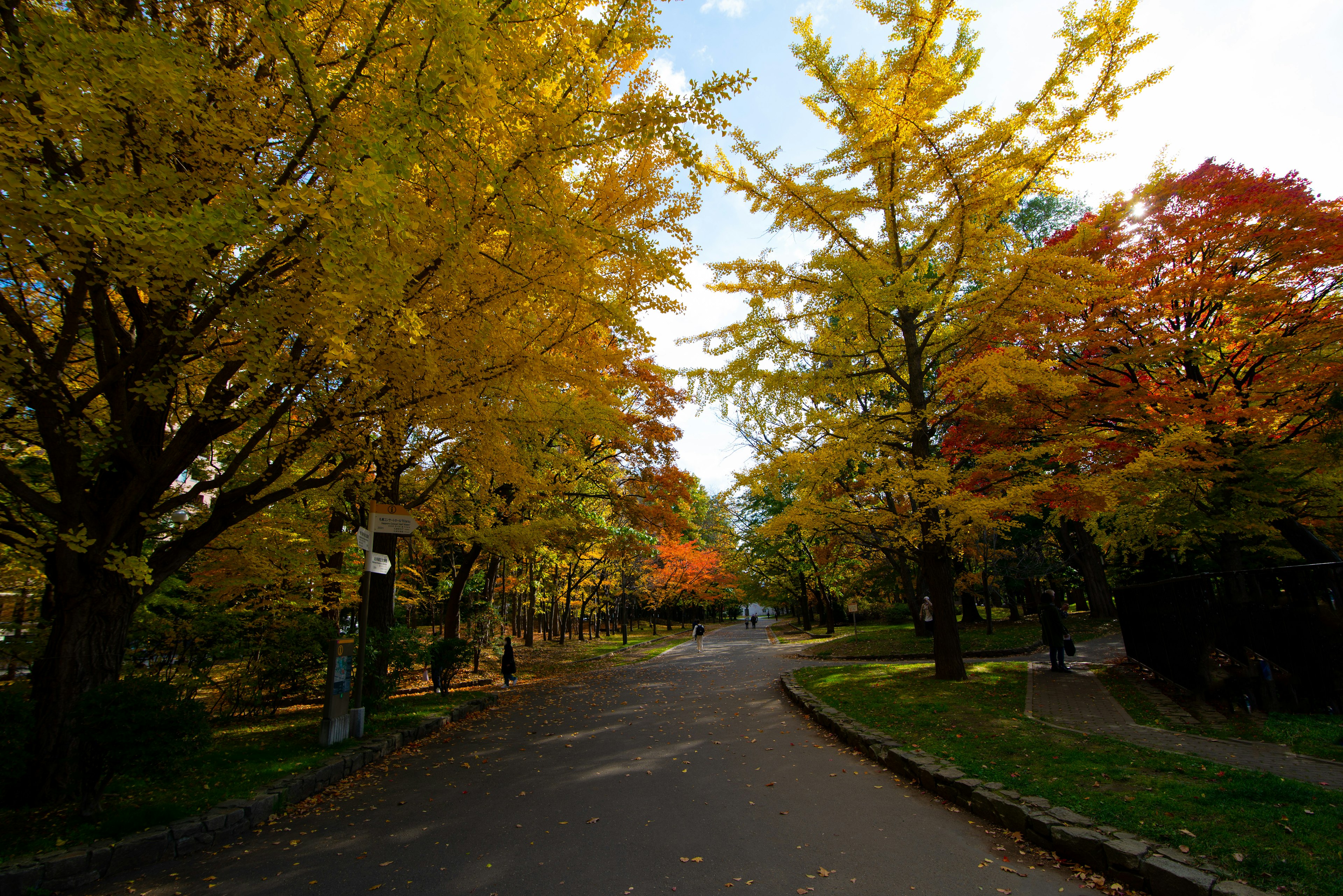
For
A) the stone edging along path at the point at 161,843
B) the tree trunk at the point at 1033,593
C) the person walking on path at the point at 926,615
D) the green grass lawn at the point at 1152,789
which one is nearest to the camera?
the green grass lawn at the point at 1152,789

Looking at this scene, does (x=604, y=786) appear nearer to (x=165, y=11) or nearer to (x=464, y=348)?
A: (x=464, y=348)

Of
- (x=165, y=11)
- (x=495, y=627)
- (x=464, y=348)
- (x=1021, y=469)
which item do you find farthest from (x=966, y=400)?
(x=495, y=627)

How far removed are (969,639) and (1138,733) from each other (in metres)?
13.4

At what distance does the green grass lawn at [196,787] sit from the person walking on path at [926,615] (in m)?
15.8

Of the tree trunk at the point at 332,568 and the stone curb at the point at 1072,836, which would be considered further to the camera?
the tree trunk at the point at 332,568

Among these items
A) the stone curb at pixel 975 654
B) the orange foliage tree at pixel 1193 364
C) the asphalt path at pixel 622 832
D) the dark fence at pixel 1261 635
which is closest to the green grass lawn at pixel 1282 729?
the dark fence at pixel 1261 635

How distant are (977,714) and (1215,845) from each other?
451 centimetres

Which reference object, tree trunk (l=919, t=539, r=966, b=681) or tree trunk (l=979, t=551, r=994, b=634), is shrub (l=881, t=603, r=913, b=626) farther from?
tree trunk (l=919, t=539, r=966, b=681)

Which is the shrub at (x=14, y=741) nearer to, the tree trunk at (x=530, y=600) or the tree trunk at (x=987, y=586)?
the tree trunk at (x=530, y=600)

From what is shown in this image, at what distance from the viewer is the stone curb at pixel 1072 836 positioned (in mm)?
3104

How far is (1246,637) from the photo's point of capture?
718 centimetres

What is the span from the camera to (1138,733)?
6.52m

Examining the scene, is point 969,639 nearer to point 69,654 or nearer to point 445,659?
point 445,659

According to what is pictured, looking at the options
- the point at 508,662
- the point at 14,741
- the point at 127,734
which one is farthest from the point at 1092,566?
the point at 14,741
